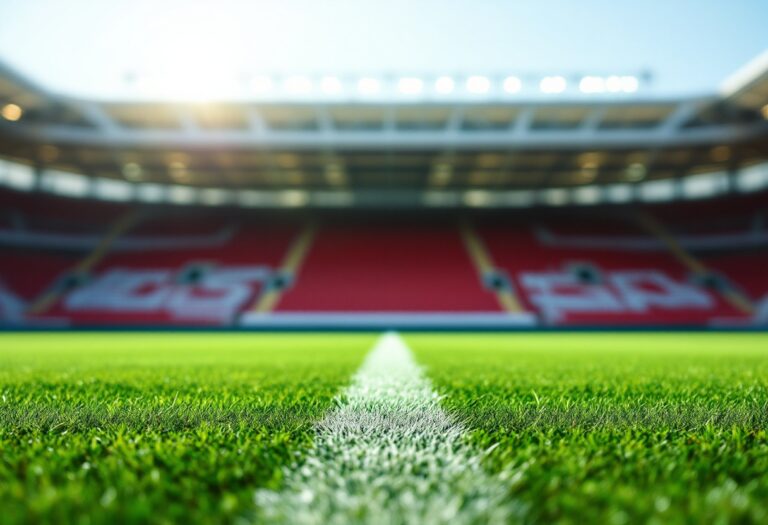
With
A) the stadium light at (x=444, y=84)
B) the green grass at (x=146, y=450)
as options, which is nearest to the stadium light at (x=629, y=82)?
the stadium light at (x=444, y=84)

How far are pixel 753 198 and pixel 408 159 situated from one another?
16.5 metres

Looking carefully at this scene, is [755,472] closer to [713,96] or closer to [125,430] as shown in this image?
[125,430]

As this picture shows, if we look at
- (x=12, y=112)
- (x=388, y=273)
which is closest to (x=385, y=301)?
(x=388, y=273)

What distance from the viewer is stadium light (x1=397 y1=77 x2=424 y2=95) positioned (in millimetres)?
19688

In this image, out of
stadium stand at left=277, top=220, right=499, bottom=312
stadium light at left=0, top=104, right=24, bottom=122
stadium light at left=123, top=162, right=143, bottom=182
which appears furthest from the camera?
stadium light at left=123, top=162, right=143, bottom=182

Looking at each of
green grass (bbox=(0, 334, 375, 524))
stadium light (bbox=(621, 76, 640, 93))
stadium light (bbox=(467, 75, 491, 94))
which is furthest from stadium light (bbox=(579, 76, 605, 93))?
green grass (bbox=(0, 334, 375, 524))

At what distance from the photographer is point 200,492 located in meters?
0.88

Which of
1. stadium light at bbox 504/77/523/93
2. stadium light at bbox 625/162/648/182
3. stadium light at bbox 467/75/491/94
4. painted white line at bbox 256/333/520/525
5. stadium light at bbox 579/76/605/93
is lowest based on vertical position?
stadium light at bbox 625/162/648/182

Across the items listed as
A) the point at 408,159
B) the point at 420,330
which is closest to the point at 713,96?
the point at 408,159

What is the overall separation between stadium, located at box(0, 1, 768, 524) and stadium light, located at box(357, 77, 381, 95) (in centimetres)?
9

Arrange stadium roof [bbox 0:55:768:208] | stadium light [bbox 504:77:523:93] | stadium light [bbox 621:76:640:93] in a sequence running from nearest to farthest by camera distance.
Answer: stadium roof [bbox 0:55:768:208] → stadium light [bbox 504:77:523:93] → stadium light [bbox 621:76:640:93]

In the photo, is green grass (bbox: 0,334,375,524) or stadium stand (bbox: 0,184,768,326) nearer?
green grass (bbox: 0,334,375,524)

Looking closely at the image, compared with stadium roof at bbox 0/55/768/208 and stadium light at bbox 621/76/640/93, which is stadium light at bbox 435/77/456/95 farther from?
stadium light at bbox 621/76/640/93

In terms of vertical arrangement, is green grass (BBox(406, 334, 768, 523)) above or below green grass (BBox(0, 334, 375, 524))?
below
